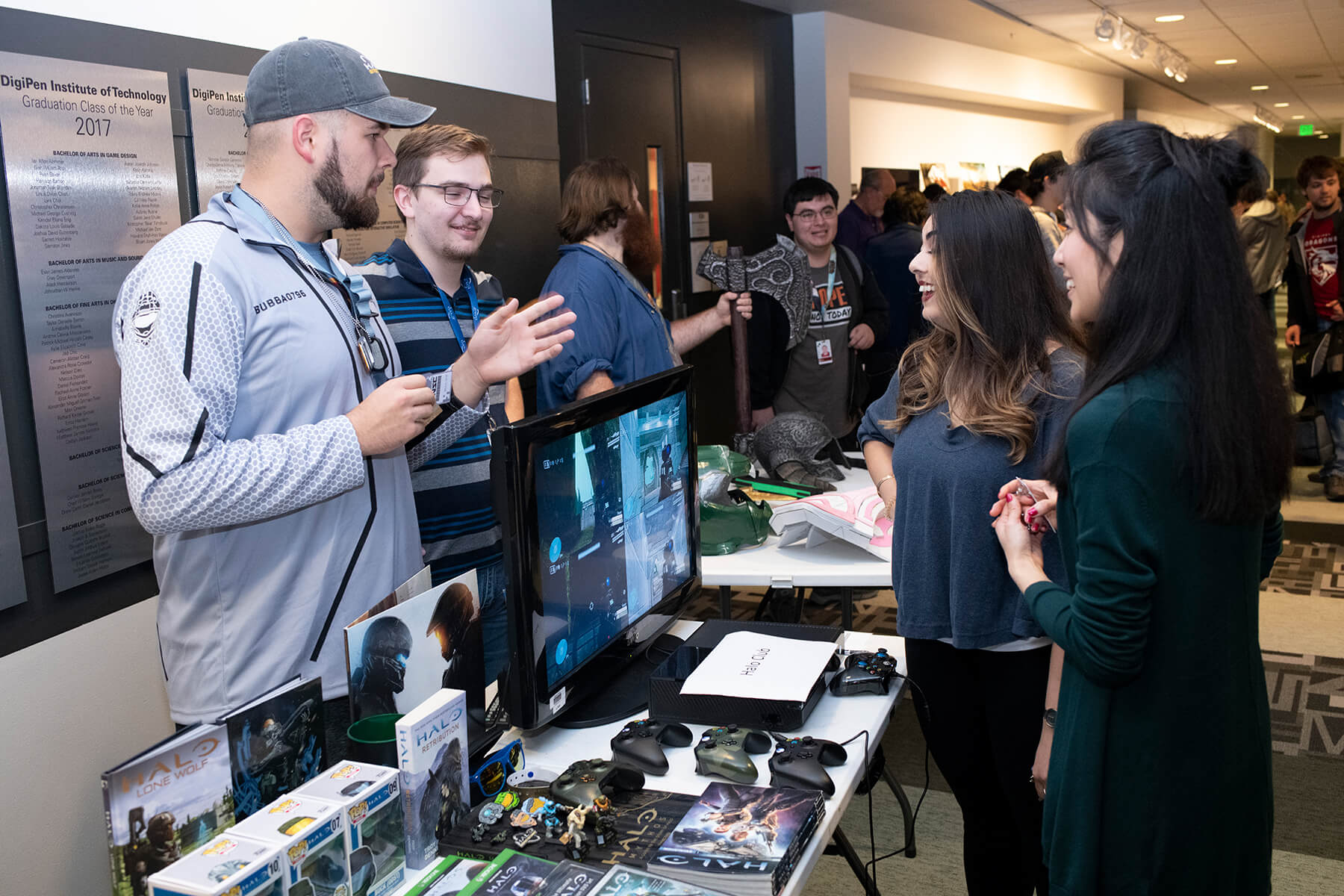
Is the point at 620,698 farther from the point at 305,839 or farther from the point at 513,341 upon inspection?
the point at 305,839

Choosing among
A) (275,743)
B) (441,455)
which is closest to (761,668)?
(275,743)

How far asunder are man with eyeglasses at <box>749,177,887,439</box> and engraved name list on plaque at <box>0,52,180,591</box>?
243cm

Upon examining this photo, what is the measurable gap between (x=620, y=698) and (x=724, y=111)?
4953mm

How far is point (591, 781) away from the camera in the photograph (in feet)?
4.42

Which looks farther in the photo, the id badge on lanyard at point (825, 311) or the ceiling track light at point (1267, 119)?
the ceiling track light at point (1267, 119)

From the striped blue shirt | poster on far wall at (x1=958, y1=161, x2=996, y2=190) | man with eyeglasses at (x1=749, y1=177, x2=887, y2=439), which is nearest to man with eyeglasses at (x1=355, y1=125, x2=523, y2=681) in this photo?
the striped blue shirt

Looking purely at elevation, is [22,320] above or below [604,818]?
above

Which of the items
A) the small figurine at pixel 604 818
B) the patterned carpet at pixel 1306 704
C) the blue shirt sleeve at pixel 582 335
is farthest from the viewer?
the patterned carpet at pixel 1306 704

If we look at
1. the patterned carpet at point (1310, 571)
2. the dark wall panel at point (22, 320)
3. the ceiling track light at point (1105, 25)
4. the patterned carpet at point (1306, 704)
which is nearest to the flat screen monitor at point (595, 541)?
the dark wall panel at point (22, 320)

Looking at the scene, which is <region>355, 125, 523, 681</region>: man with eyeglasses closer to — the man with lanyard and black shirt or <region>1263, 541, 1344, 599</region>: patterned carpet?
<region>1263, 541, 1344, 599</region>: patterned carpet

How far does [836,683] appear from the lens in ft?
5.66

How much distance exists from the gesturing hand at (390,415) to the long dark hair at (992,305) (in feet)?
2.85

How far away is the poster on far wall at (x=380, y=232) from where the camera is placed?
3043 mm

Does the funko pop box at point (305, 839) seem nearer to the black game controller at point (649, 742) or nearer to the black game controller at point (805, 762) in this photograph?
the black game controller at point (649, 742)
